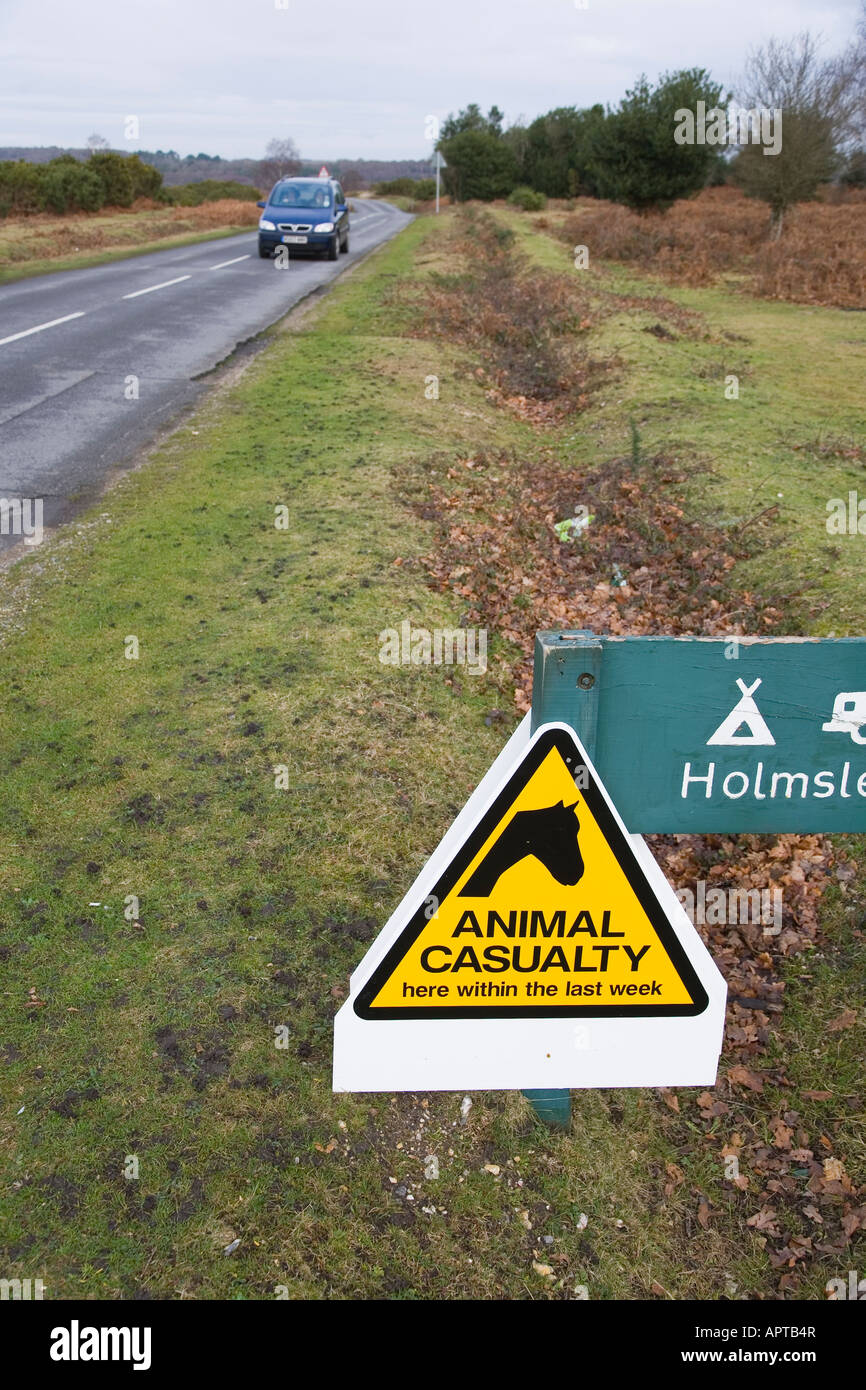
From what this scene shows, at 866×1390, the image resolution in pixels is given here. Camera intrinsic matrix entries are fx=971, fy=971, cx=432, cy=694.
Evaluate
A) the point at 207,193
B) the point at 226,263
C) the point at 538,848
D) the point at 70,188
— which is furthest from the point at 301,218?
the point at 207,193

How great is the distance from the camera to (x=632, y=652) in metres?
2.19

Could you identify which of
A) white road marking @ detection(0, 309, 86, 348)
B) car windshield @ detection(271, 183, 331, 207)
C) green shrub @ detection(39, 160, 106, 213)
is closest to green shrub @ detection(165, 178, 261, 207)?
green shrub @ detection(39, 160, 106, 213)

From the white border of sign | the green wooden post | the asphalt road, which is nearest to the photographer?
the green wooden post

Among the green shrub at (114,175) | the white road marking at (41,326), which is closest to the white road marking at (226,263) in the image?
the white road marking at (41,326)

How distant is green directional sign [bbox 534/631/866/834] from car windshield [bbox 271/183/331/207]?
2707 cm

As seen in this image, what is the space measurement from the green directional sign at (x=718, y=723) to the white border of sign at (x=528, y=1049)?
0.59 ft

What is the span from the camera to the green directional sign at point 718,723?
218 cm

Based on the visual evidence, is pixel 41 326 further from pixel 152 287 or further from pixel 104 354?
pixel 152 287

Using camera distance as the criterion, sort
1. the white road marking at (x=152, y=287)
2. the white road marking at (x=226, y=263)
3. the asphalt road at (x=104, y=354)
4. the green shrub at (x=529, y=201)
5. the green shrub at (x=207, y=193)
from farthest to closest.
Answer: the green shrub at (x=207, y=193)
the green shrub at (x=529, y=201)
the white road marking at (x=226, y=263)
the white road marking at (x=152, y=287)
the asphalt road at (x=104, y=354)

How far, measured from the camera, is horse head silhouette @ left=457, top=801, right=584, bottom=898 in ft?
7.25

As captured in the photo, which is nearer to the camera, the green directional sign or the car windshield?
the green directional sign

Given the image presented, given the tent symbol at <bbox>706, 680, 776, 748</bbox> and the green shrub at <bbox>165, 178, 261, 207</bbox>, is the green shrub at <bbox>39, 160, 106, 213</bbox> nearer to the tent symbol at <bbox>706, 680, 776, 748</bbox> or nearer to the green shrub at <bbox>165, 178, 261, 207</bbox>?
the green shrub at <bbox>165, 178, 261, 207</bbox>

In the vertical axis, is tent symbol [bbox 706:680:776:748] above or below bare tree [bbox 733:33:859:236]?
below

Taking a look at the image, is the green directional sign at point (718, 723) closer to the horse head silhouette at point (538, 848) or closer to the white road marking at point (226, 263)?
the horse head silhouette at point (538, 848)
